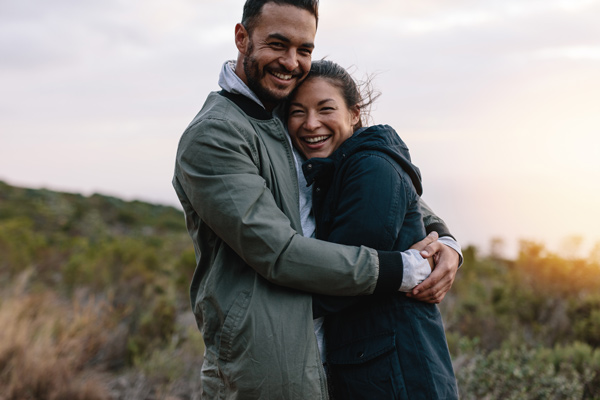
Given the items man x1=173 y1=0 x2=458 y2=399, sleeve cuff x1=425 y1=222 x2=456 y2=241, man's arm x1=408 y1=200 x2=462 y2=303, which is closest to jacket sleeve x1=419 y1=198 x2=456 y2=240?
sleeve cuff x1=425 y1=222 x2=456 y2=241

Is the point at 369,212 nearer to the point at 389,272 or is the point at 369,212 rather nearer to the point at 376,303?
the point at 389,272

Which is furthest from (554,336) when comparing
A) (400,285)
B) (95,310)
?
(95,310)

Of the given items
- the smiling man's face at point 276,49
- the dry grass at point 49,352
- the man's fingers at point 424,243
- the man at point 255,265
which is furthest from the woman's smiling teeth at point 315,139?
the dry grass at point 49,352

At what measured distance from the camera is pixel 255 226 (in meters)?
1.90

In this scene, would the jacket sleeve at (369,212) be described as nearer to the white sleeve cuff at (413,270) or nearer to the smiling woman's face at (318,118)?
the white sleeve cuff at (413,270)

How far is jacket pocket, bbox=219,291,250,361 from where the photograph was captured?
1.94 m

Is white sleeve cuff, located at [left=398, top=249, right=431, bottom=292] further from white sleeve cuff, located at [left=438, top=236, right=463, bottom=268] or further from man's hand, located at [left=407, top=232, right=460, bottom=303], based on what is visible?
white sleeve cuff, located at [left=438, top=236, right=463, bottom=268]

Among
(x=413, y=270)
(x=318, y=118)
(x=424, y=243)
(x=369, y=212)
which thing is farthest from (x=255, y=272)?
(x=318, y=118)

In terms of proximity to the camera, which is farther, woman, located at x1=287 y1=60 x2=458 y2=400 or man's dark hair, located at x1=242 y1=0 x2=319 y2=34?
man's dark hair, located at x1=242 y1=0 x2=319 y2=34

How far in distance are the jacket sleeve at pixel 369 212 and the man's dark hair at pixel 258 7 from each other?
813mm

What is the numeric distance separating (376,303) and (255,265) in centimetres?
53

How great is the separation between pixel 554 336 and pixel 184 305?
16.6 feet

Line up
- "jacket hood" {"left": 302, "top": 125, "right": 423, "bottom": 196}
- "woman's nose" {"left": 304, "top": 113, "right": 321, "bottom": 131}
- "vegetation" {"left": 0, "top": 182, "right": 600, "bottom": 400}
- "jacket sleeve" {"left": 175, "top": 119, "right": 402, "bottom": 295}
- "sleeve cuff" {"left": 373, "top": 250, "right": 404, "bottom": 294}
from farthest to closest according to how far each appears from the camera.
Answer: "vegetation" {"left": 0, "top": 182, "right": 600, "bottom": 400} → "woman's nose" {"left": 304, "top": 113, "right": 321, "bottom": 131} → "jacket hood" {"left": 302, "top": 125, "right": 423, "bottom": 196} → "sleeve cuff" {"left": 373, "top": 250, "right": 404, "bottom": 294} → "jacket sleeve" {"left": 175, "top": 119, "right": 402, "bottom": 295}

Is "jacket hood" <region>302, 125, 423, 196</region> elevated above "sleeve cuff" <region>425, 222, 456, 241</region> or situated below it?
above
